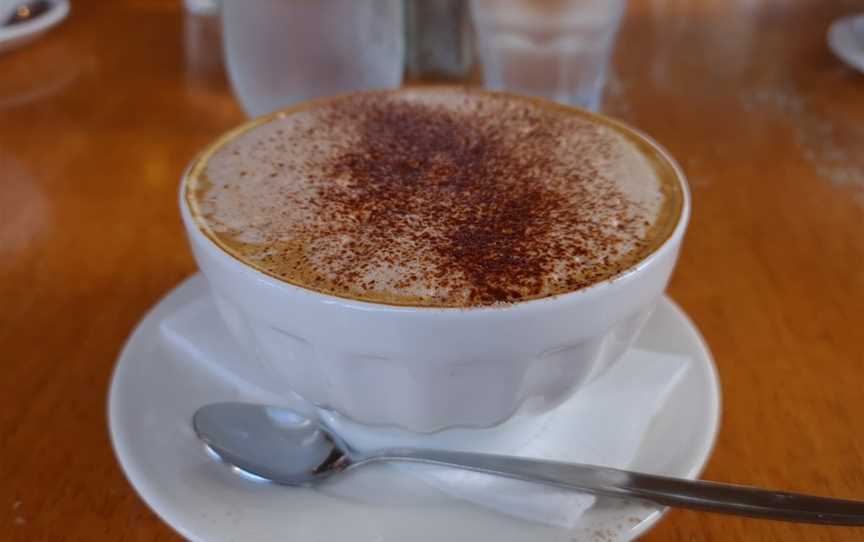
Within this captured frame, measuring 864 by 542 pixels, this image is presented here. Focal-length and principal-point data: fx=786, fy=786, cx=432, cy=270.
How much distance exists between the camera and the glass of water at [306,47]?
3.50ft

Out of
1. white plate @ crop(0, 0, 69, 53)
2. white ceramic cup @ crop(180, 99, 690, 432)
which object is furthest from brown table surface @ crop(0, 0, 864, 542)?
white ceramic cup @ crop(180, 99, 690, 432)

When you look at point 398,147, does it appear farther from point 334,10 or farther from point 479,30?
point 479,30

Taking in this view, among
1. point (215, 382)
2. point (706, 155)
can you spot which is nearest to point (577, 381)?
point (215, 382)

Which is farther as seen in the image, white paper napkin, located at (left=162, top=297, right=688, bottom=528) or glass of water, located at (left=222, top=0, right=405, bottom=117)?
glass of water, located at (left=222, top=0, right=405, bottom=117)

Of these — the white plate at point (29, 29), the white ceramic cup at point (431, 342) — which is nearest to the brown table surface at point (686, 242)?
the white plate at point (29, 29)

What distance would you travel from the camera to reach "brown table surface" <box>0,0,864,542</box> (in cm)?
62

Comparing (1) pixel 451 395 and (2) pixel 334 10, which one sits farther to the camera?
(2) pixel 334 10

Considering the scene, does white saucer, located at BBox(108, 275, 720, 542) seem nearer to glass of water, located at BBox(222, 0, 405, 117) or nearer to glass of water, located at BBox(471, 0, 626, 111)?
glass of water, located at BBox(222, 0, 405, 117)

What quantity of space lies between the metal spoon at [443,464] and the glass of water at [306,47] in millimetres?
623

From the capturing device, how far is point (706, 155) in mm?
1133

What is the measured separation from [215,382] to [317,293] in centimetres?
22

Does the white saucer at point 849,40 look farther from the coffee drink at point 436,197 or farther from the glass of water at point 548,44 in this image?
the coffee drink at point 436,197

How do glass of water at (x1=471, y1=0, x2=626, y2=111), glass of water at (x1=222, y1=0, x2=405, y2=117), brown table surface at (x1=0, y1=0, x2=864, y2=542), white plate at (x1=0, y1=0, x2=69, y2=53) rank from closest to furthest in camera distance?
brown table surface at (x1=0, y1=0, x2=864, y2=542)
glass of water at (x1=222, y1=0, x2=405, y2=117)
glass of water at (x1=471, y1=0, x2=626, y2=111)
white plate at (x1=0, y1=0, x2=69, y2=53)

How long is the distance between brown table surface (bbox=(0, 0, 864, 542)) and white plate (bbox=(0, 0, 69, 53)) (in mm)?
34
